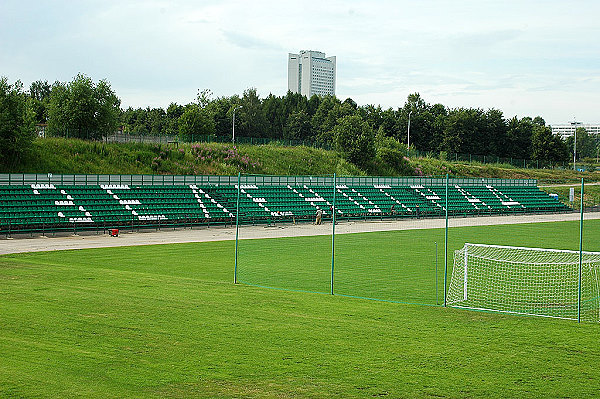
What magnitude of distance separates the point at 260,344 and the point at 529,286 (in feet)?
29.0

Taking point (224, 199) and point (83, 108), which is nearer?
point (224, 199)

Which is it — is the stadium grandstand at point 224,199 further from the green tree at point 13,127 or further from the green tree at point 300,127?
the green tree at point 300,127

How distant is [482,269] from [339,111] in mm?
78141

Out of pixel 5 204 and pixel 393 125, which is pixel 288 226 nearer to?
pixel 5 204

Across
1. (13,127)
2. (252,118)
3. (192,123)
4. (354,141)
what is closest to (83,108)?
(13,127)

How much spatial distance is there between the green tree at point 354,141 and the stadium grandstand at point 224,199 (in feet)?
48.6

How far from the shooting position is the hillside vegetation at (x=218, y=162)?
45353mm

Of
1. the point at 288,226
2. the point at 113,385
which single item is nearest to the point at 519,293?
the point at 113,385

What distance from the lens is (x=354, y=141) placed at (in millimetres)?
63281

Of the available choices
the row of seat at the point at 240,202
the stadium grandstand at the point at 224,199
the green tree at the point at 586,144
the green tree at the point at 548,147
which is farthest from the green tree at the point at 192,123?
the green tree at the point at 586,144

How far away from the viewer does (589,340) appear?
384 inches

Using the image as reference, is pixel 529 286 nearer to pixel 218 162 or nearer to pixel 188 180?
pixel 188 180

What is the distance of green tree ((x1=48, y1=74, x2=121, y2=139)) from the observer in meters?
50.3

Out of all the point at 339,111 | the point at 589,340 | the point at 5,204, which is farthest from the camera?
the point at 339,111
